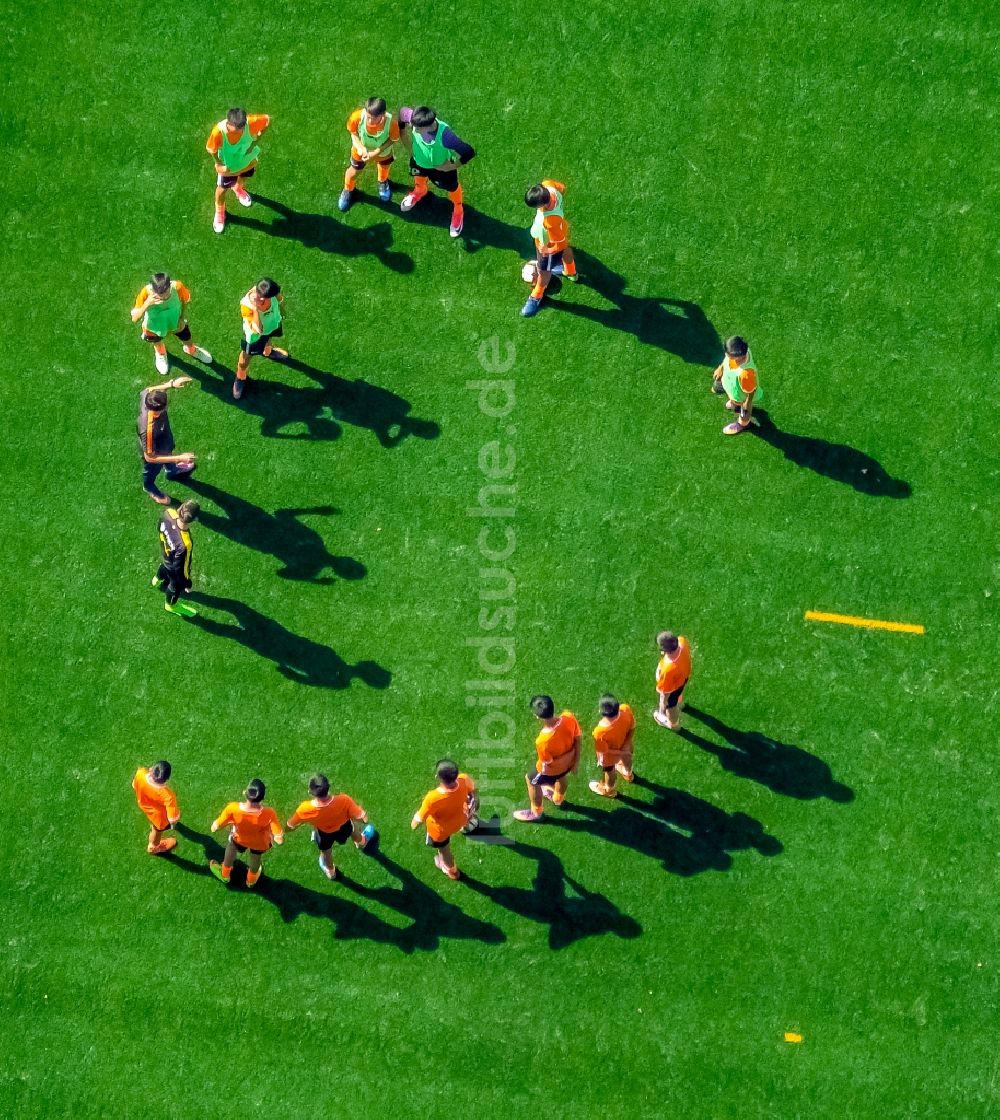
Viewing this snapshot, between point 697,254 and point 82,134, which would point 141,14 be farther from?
point 697,254

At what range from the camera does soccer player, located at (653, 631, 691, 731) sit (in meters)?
19.2

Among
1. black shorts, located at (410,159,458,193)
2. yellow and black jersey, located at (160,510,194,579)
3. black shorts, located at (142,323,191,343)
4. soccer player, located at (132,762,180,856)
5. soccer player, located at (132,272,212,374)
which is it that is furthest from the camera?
black shorts, located at (410,159,458,193)

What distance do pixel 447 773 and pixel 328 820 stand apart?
1598 mm

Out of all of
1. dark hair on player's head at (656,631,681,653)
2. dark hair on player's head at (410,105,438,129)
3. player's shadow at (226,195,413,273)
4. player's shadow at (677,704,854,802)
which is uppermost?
dark hair on player's head at (410,105,438,129)

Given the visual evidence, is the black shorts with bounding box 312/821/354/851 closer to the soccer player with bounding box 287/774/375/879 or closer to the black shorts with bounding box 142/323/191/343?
the soccer player with bounding box 287/774/375/879

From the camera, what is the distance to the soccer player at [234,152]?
21.1 metres

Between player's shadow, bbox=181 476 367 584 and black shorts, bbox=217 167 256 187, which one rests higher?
black shorts, bbox=217 167 256 187

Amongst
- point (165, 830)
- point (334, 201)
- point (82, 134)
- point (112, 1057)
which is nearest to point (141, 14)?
point (82, 134)

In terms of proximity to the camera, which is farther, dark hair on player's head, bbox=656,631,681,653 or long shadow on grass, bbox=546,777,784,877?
long shadow on grass, bbox=546,777,784,877

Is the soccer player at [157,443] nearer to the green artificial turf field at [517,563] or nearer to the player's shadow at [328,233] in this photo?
the green artificial turf field at [517,563]

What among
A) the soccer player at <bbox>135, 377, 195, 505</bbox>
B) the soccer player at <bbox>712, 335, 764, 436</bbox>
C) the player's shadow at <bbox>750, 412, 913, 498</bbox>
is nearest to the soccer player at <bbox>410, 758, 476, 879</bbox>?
the soccer player at <bbox>135, 377, 195, 505</bbox>

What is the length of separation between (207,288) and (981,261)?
999cm

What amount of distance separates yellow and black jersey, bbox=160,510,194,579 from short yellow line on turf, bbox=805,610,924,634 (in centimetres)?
761

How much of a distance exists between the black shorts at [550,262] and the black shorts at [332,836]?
24.1ft
